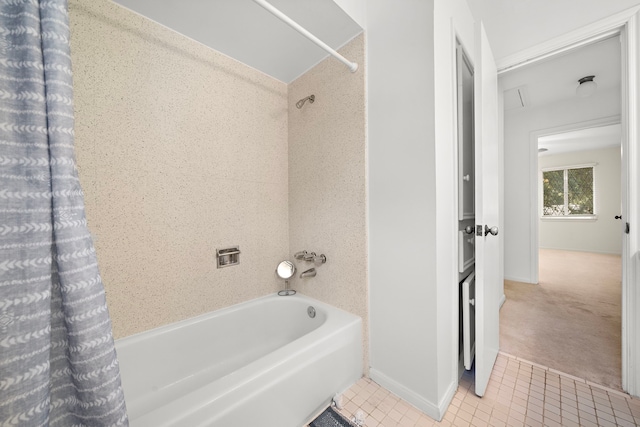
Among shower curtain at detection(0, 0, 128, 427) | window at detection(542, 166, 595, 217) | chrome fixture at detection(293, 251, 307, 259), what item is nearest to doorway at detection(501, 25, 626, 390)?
window at detection(542, 166, 595, 217)

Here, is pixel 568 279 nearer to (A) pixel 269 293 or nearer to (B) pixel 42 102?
(A) pixel 269 293

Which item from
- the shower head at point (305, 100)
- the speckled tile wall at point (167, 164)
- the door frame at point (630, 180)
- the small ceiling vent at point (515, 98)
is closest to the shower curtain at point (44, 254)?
the speckled tile wall at point (167, 164)

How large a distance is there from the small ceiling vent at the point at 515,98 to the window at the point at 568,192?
3.76 metres

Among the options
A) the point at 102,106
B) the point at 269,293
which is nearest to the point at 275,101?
the point at 102,106

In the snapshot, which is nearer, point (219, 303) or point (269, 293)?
point (219, 303)

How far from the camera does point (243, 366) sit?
52.5 inches

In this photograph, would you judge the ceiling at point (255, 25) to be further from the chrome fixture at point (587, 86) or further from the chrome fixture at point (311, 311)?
the chrome fixture at point (587, 86)

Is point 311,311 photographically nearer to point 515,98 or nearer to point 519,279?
point 519,279

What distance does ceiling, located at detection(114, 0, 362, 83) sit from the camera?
128 centimetres

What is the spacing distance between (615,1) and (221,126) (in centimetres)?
244

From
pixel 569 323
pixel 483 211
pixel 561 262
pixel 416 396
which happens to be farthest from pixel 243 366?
pixel 561 262

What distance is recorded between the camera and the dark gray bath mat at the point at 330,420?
1118 millimetres

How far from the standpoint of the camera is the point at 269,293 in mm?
1913

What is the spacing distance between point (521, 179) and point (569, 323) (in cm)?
190
